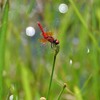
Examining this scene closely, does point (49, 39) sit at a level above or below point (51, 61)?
above

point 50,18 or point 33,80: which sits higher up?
point 50,18

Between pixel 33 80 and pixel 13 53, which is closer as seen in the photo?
pixel 33 80

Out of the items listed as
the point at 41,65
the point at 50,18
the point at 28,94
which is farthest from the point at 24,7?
the point at 28,94

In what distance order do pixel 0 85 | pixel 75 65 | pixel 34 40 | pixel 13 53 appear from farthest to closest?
pixel 34 40
pixel 13 53
pixel 75 65
pixel 0 85

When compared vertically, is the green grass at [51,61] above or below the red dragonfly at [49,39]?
below

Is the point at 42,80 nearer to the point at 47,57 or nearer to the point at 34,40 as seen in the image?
the point at 47,57

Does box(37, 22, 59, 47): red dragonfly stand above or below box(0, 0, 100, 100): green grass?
above

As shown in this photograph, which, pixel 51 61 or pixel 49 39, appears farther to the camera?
pixel 51 61

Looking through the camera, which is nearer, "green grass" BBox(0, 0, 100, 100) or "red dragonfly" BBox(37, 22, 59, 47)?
"red dragonfly" BBox(37, 22, 59, 47)

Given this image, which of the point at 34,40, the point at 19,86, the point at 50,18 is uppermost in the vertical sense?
the point at 50,18

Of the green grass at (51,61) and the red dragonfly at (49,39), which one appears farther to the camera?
the green grass at (51,61)

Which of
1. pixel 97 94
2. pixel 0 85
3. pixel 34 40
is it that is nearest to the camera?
pixel 0 85
